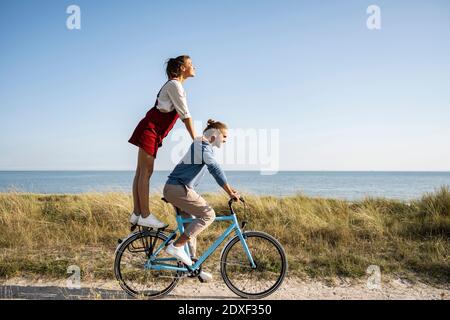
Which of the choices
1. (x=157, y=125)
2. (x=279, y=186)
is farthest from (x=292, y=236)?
(x=279, y=186)

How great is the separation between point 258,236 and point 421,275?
8.72 ft

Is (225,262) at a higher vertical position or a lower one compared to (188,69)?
lower

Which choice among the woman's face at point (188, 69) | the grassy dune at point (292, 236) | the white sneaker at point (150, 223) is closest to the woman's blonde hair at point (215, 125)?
the woman's face at point (188, 69)

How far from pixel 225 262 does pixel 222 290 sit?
0.52 meters

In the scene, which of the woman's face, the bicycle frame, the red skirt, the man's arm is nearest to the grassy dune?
the bicycle frame

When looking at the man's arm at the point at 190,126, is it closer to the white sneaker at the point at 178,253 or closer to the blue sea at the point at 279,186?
the white sneaker at the point at 178,253

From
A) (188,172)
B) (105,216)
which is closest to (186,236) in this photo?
(188,172)

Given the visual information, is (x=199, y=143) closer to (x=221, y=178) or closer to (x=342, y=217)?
(x=221, y=178)

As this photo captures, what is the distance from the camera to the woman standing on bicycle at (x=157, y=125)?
394cm

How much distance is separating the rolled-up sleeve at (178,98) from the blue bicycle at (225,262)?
44.8 inches

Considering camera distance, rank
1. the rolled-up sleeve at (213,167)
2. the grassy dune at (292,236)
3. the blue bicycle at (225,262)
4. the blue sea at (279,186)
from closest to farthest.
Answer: the rolled-up sleeve at (213,167) → the blue bicycle at (225,262) → the grassy dune at (292,236) → the blue sea at (279,186)

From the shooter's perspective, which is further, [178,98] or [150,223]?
[150,223]

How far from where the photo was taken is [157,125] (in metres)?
4.07

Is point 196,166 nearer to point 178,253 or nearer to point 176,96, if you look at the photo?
point 176,96
